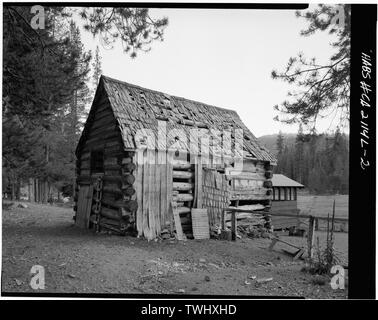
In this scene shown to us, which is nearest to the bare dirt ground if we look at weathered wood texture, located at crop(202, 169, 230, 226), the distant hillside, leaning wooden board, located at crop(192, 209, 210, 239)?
leaning wooden board, located at crop(192, 209, 210, 239)

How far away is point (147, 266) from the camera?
19.6 ft

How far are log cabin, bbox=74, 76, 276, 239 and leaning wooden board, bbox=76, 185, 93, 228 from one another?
0.04 meters

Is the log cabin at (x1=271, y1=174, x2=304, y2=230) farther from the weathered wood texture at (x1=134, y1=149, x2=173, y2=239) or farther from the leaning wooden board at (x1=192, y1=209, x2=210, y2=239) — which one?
the weathered wood texture at (x1=134, y1=149, x2=173, y2=239)

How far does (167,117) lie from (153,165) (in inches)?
90.7

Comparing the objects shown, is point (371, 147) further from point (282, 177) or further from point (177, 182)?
point (282, 177)

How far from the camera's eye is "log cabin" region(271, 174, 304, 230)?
17922mm

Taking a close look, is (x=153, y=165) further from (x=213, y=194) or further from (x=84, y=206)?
(x=84, y=206)

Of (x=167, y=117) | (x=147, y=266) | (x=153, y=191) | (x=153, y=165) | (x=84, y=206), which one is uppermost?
(x=167, y=117)

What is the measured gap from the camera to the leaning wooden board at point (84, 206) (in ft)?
32.5

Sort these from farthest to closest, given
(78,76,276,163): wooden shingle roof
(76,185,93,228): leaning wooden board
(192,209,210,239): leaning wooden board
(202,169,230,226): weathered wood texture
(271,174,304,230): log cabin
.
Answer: (271,174,304,230): log cabin, (202,169,230,226): weathered wood texture, (76,185,93,228): leaning wooden board, (192,209,210,239): leaning wooden board, (78,76,276,163): wooden shingle roof

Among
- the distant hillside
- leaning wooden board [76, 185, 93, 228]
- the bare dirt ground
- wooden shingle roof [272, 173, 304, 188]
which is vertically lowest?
the bare dirt ground

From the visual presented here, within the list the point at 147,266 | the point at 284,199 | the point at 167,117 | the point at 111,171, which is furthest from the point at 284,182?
the point at 147,266

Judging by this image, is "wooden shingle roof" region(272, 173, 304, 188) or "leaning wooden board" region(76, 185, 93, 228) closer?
"leaning wooden board" region(76, 185, 93, 228)
